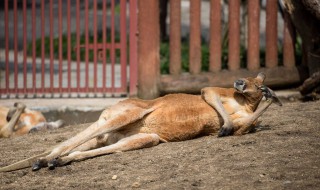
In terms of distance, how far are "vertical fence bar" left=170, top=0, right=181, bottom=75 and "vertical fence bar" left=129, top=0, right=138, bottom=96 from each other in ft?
1.54

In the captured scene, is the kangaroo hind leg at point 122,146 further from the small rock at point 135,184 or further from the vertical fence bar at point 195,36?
the vertical fence bar at point 195,36

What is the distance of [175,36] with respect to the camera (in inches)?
380

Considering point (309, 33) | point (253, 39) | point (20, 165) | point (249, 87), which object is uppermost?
point (309, 33)

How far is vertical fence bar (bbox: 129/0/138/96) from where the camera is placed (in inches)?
378

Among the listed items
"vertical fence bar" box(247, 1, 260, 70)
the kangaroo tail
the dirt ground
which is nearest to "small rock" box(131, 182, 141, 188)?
the dirt ground

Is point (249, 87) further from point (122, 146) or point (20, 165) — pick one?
point (20, 165)

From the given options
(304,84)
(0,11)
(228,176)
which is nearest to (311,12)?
(304,84)

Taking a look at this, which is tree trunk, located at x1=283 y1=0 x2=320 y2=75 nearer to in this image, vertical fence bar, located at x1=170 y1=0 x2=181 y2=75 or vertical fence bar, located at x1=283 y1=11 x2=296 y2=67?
Result: vertical fence bar, located at x1=283 y1=11 x2=296 y2=67

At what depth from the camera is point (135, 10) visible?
959 centimetres

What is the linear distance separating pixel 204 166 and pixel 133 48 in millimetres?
4126

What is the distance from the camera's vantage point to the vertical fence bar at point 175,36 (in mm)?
9555

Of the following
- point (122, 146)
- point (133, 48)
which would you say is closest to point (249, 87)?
point (122, 146)

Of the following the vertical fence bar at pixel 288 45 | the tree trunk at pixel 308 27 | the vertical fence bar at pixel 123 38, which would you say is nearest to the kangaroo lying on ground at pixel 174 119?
the tree trunk at pixel 308 27

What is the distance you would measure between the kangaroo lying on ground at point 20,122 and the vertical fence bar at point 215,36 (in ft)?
7.69
